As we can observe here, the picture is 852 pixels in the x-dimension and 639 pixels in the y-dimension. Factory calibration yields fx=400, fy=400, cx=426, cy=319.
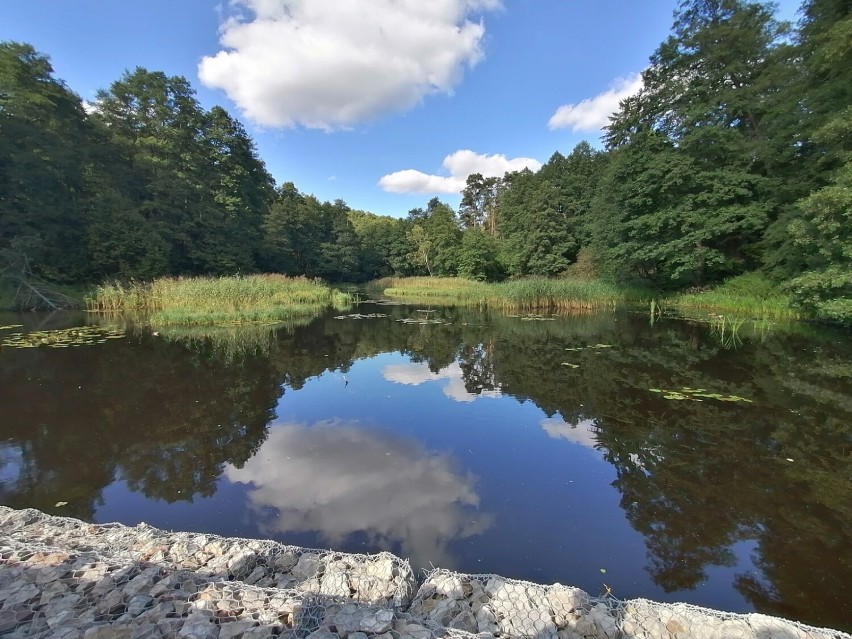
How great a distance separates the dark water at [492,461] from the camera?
2.77 metres

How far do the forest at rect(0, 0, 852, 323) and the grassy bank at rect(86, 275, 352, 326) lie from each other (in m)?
5.60

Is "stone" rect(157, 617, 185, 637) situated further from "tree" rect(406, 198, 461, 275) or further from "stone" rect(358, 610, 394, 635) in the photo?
"tree" rect(406, 198, 461, 275)

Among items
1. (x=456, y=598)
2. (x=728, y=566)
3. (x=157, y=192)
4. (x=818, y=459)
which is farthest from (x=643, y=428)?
(x=157, y=192)

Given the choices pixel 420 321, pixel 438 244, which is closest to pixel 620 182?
pixel 420 321

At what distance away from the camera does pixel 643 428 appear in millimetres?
5004

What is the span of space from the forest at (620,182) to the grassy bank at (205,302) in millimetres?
5596

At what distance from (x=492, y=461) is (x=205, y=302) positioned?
1474 cm

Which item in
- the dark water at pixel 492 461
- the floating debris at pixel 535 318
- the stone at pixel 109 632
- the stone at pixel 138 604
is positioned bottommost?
the dark water at pixel 492 461

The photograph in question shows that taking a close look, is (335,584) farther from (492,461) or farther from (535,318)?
(535,318)

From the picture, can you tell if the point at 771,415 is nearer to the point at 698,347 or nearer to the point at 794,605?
Answer: the point at 794,605

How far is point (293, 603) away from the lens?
1870 mm

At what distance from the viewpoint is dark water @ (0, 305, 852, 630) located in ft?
9.09

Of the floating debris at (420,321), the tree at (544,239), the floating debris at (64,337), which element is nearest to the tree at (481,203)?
the tree at (544,239)

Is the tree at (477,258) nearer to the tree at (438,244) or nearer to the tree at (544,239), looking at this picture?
the tree at (438,244)
